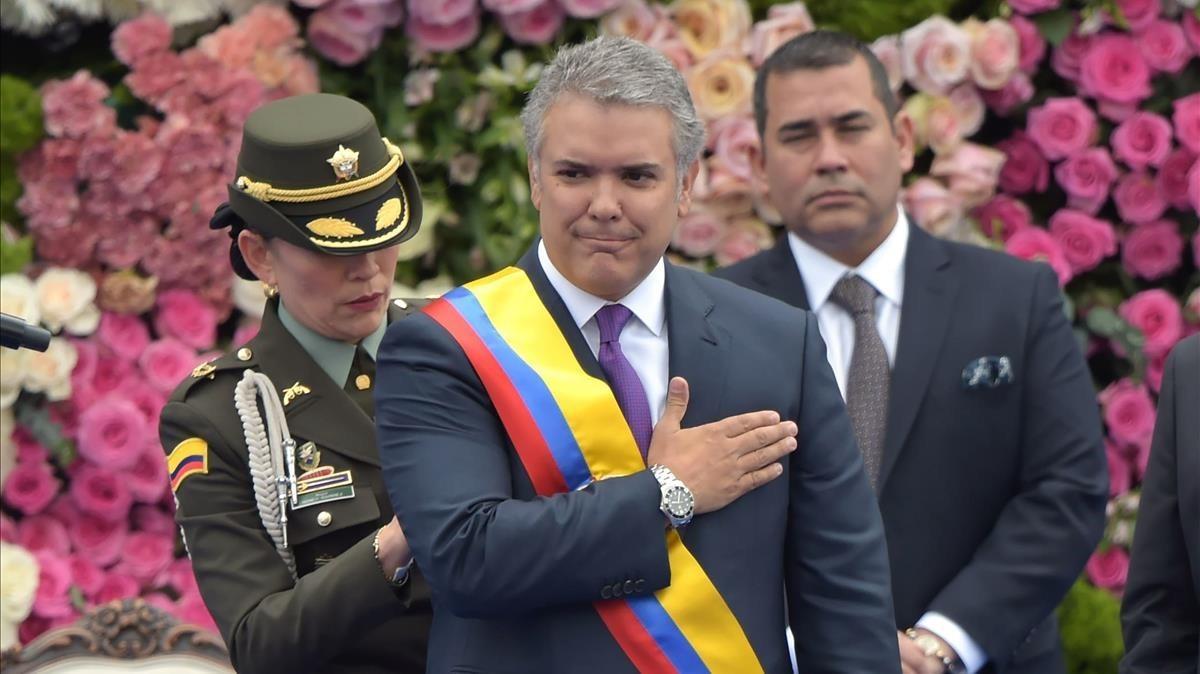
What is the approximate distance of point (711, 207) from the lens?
5.27 metres

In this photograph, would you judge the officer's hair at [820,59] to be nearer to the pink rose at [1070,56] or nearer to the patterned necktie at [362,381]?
the pink rose at [1070,56]

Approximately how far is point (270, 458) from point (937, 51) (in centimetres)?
247

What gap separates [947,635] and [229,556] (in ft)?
5.05

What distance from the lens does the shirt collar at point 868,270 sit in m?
4.38

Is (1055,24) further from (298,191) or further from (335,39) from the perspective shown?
(298,191)

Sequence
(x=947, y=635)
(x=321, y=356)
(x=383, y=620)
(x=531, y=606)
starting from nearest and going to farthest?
1. (x=531, y=606)
2. (x=383, y=620)
3. (x=321, y=356)
4. (x=947, y=635)

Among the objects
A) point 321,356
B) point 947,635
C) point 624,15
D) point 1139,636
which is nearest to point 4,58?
point 624,15

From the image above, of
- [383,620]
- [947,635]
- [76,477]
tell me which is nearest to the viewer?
[383,620]

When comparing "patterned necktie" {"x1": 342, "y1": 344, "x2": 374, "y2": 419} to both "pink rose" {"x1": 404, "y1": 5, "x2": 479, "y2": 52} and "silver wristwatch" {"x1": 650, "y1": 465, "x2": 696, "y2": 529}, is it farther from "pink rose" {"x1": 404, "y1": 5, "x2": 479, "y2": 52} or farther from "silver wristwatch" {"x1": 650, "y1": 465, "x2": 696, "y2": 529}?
"pink rose" {"x1": 404, "y1": 5, "x2": 479, "y2": 52}

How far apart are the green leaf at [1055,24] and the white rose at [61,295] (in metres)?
2.58

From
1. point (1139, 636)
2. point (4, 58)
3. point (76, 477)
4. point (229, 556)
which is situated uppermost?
point (1139, 636)

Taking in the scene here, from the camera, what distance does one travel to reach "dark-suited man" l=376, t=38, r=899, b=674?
279 centimetres

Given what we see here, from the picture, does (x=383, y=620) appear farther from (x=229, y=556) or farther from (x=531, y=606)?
(x=531, y=606)

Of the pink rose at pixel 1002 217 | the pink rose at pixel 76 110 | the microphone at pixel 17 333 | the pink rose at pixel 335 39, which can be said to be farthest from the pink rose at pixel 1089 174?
the microphone at pixel 17 333
